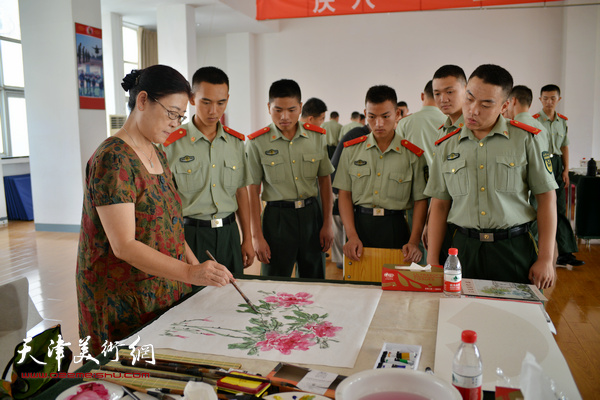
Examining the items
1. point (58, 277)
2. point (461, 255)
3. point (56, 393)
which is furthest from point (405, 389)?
point (58, 277)

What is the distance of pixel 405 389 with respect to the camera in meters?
0.88

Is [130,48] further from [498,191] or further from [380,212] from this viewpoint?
[498,191]

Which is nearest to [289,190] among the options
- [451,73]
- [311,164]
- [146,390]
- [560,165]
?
[311,164]

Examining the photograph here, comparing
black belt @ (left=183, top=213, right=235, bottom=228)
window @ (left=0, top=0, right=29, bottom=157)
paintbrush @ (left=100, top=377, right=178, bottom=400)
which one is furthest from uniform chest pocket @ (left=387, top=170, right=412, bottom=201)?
window @ (left=0, top=0, right=29, bottom=157)

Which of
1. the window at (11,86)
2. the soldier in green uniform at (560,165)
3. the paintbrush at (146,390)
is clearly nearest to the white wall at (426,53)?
the soldier in green uniform at (560,165)

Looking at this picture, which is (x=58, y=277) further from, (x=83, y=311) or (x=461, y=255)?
(x=461, y=255)

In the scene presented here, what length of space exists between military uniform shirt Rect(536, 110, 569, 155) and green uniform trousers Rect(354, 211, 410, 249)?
3456mm

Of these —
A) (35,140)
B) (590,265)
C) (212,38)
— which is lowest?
(590,265)

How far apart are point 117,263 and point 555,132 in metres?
5.35

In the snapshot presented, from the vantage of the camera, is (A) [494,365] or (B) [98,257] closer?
(A) [494,365]

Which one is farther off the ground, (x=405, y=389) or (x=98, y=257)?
(x=98, y=257)

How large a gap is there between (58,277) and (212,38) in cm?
846

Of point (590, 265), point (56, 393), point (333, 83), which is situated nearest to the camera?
point (56, 393)

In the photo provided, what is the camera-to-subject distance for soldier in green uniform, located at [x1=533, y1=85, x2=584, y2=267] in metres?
4.64
